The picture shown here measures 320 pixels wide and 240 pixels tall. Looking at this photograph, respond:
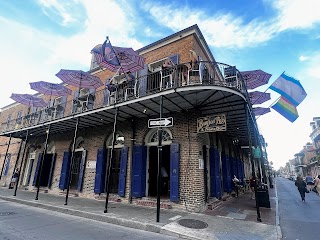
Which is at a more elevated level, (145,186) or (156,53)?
(156,53)

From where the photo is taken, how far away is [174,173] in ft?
25.7

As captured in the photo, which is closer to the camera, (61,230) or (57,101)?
(61,230)

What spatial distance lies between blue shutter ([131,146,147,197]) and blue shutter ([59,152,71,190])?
550 cm

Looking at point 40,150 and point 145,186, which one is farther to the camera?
point 40,150

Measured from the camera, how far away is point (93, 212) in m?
6.85

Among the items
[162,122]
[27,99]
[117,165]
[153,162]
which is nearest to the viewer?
[162,122]

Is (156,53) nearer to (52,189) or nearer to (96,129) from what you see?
(96,129)

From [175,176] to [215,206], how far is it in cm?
227

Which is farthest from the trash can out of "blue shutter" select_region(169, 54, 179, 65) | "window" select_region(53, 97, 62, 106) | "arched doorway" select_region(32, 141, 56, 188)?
"window" select_region(53, 97, 62, 106)

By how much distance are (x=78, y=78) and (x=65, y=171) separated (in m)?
5.78

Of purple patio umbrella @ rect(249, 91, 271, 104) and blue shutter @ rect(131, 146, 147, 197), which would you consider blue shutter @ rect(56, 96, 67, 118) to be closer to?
blue shutter @ rect(131, 146, 147, 197)

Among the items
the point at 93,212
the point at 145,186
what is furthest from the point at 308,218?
the point at 93,212

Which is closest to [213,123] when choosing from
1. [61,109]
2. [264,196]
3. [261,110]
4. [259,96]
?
[264,196]

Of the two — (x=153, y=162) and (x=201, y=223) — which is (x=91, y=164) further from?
(x=201, y=223)
